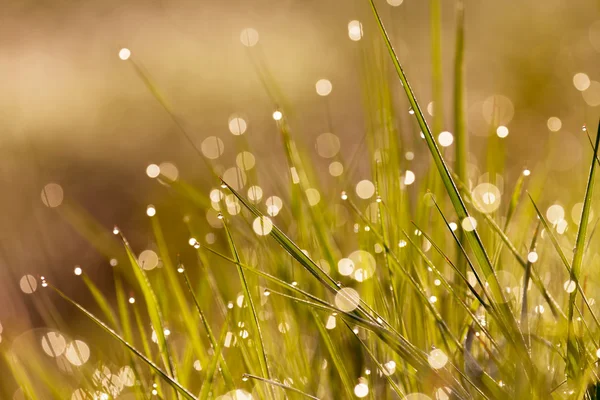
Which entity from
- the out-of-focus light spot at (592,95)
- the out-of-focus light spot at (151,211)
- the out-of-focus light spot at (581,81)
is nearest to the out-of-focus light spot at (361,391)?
the out-of-focus light spot at (151,211)

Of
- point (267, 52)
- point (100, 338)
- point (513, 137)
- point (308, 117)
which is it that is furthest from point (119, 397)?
point (267, 52)

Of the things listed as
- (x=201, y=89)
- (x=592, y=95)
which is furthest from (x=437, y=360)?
(x=201, y=89)

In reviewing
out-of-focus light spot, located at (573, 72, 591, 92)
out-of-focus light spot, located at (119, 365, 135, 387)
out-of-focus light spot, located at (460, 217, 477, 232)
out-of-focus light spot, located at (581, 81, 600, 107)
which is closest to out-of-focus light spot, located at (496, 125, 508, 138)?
out-of-focus light spot, located at (460, 217, 477, 232)

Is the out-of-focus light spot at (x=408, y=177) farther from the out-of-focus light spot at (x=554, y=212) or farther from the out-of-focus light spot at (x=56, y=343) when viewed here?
the out-of-focus light spot at (x=56, y=343)

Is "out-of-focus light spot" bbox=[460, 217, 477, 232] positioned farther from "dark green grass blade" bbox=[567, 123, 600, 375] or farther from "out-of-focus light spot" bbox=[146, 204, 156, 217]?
"out-of-focus light spot" bbox=[146, 204, 156, 217]

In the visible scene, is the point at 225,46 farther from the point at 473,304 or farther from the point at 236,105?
the point at 473,304

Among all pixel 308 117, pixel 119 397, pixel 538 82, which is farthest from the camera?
pixel 308 117

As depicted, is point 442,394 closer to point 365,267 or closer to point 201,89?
point 365,267
